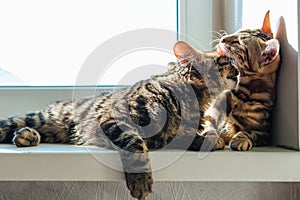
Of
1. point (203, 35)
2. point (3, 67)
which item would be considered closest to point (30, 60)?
point (3, 67)

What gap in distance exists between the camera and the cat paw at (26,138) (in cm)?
105

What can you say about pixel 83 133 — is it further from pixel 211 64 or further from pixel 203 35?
pixel 203 35

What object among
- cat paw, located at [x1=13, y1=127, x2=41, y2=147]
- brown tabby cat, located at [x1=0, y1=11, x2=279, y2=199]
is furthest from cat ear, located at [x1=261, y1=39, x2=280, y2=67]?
cat paw, located at [x1=13, y1=127, x2=41, y2=147]

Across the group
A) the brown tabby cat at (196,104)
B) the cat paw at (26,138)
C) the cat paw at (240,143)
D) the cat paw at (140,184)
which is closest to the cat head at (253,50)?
the brown tabby cat at (196,104)

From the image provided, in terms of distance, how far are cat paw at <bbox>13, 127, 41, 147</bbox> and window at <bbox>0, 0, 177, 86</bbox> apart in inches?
11.7

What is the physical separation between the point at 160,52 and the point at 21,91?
0.38m

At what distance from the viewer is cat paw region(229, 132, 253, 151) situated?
988mm

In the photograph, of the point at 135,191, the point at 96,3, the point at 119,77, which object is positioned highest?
the point at 96,3

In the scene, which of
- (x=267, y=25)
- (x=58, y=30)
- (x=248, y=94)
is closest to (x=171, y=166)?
(x=248, y=94)

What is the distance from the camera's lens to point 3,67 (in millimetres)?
1369

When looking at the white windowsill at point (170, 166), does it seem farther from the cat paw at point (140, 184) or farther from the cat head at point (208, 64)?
the cat head at point (208, 64)

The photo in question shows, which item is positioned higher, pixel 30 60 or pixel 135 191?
pixel 30 60

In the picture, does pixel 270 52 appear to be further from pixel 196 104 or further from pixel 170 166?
pixel 170 166

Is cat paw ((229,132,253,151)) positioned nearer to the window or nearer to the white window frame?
the white window frame
